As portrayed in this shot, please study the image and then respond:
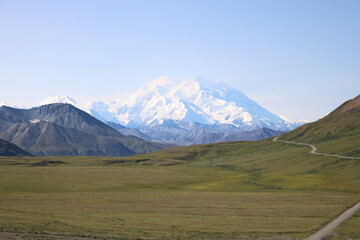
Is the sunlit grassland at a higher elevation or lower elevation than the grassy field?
lower

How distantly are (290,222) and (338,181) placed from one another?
69547mm

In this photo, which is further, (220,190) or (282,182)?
(282,182)

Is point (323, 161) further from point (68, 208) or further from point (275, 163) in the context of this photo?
point (68, 208)

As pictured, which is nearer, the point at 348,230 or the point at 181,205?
the point at 348,230

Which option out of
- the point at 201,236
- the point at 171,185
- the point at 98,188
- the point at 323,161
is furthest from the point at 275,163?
the point at 201,236

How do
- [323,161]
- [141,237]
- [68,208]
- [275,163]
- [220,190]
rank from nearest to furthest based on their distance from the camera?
[141,237] → [68,208] → [220,190] → [323,161] → [275,163]

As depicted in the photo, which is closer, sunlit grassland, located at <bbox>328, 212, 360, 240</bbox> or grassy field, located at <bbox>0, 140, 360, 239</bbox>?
sunlit grassland, located at <bbox>328, 212, 360, 240</bbox>

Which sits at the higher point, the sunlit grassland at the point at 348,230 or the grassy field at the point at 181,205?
the grassy field at the point at 181,205

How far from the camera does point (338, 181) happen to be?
133625 millimetres

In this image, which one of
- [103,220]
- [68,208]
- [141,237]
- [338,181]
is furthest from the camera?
[338,181]

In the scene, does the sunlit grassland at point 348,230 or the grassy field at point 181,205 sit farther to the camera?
the grassy field at point 181,205

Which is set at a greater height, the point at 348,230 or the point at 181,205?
the point at 181,205

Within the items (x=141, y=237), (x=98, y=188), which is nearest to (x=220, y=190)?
(x=98, y=188)

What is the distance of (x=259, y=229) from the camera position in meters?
64.6
